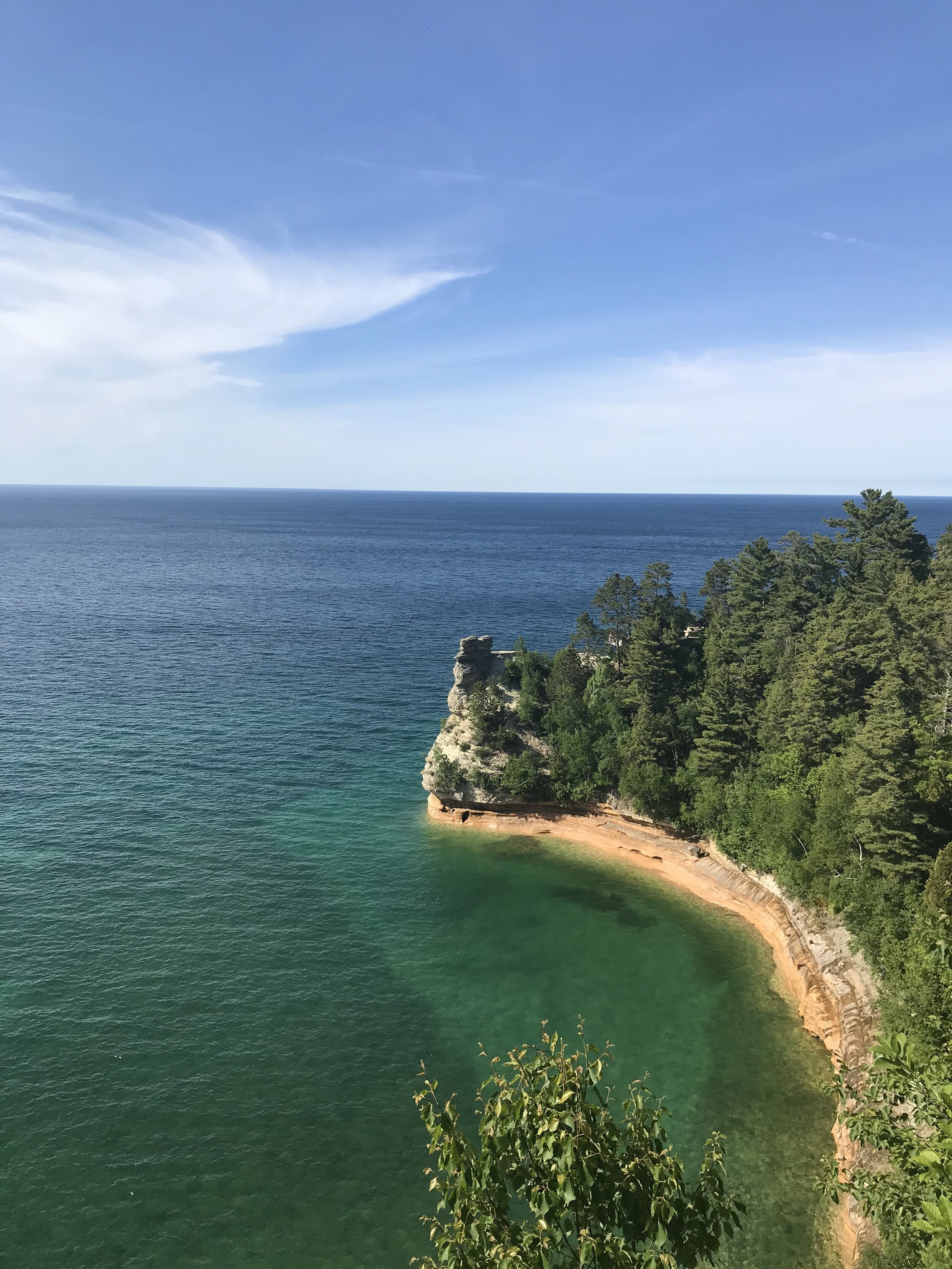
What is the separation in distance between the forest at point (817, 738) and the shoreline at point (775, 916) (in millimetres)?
1477

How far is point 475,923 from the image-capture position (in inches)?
2095

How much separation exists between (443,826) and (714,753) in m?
24.8

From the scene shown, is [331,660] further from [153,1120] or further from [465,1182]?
[465,1182]

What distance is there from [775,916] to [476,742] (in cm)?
2915

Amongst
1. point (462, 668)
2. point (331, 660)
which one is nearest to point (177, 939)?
point (462, 668)

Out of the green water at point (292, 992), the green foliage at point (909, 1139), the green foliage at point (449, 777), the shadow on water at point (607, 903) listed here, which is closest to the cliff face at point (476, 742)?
the green foliage at point (449, 777)

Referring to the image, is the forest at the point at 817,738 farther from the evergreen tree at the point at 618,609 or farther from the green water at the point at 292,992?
the green water at the point at 292,992

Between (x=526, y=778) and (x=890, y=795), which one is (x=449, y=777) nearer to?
(x=526, y=778)

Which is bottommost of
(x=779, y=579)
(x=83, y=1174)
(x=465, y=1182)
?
(x=83, y=1174)

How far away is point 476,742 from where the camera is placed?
69312 millimetres

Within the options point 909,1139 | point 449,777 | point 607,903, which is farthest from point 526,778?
point 909,1139

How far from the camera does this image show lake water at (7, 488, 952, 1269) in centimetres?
3206

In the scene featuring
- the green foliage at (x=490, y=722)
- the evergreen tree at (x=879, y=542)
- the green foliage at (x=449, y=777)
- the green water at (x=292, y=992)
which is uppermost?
the evergreen tree at (x=879, y=542)

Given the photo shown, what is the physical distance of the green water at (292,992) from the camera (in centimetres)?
3200
